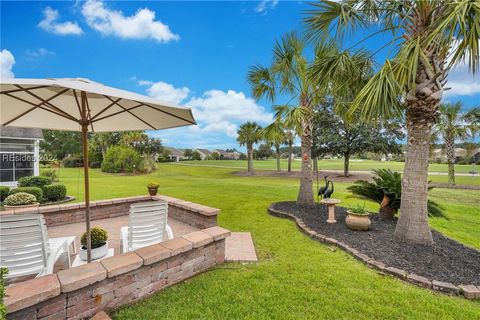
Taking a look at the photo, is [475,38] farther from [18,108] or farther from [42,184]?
[42,184]

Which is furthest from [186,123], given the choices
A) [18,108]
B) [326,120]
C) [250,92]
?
[326,120]

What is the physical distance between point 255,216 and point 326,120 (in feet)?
55.8

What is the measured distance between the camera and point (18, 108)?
316cm

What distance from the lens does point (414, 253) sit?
393cm

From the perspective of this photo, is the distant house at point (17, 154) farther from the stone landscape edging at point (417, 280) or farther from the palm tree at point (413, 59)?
the stone landscape edging at point (417, 280)

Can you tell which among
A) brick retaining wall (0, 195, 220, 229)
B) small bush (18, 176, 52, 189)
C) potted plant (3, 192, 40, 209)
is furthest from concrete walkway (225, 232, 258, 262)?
small bush (18, 176, 52, 189)

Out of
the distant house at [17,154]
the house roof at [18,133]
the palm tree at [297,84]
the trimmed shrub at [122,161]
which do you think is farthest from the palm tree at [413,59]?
the trimmed shrub at [122,161]

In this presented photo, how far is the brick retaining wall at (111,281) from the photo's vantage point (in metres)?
1.90

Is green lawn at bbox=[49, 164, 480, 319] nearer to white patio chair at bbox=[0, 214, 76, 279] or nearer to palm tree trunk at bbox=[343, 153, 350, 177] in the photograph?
white patio chair at bbox=[0, 214, 76, 279]

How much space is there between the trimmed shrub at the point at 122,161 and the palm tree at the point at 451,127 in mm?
28996

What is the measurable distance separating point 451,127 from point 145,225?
21.4 meters

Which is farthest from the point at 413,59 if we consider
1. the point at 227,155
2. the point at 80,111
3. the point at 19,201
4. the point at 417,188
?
the point at 227,155

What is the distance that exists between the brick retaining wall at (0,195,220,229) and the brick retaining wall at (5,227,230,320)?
1888 mm

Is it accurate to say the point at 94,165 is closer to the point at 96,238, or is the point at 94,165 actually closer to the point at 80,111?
the point at 96,238
